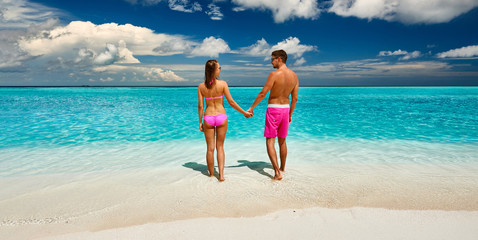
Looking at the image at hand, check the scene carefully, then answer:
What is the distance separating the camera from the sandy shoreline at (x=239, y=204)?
9.96 ft

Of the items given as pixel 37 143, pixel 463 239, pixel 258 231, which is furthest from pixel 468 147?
pixel 37 143

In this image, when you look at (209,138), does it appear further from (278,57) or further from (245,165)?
(278,57)

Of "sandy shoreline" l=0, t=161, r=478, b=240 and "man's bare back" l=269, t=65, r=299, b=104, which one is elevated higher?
"man's bare back" l=269, t=65, r=299, b=104

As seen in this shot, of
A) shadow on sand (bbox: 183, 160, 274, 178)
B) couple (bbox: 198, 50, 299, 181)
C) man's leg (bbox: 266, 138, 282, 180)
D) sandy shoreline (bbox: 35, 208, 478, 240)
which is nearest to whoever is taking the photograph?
sandy shoreline (bbox: 35, 208, 478, 240)

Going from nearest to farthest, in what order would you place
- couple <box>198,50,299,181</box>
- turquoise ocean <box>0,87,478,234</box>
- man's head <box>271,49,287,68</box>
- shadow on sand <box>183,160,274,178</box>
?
turquoise ocean <box>0,87,478,234</box>
couple <box>198,50,299,181</box>
man's head <box>271,49,287,68</box>
shadow on sand <box>183,160,274,178</box>

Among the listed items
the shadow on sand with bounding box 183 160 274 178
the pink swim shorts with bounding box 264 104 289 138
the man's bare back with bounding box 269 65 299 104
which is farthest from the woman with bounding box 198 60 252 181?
the shadow on sand with bounding box 183 160 274 178

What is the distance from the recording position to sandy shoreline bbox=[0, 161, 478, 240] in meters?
3.04

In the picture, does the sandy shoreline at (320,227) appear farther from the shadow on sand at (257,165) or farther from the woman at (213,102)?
the shadow on sand at (257,165)

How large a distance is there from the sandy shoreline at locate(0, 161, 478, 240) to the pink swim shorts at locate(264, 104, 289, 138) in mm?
936

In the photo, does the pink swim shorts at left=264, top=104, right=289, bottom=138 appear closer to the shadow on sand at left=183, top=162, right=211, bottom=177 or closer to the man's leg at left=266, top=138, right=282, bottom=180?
the man's leg at left=266, top=138, right=282, bottom=180

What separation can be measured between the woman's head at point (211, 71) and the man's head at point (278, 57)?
1020 millimetres

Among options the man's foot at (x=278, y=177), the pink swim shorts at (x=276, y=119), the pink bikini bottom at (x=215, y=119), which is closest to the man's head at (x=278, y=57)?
the pink swim shorts at (x=276, y=119)

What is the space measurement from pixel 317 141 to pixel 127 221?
286 inches

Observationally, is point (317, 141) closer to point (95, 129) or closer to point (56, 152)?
point (56, 152)
